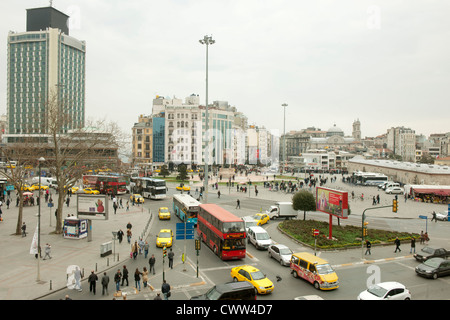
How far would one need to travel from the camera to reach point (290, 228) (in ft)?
100

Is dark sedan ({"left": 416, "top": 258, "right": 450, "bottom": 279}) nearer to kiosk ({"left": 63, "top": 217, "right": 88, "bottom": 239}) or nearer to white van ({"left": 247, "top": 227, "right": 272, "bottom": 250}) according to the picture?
white van ({"left": 247, "top": 227, "right": 272, "bottom": 250})

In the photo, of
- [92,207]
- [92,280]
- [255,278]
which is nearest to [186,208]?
[92,207]

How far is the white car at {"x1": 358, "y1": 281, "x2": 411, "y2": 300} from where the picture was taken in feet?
48.5

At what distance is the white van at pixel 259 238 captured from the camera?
80.8 ft

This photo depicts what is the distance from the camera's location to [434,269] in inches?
748

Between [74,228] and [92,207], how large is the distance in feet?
8.06

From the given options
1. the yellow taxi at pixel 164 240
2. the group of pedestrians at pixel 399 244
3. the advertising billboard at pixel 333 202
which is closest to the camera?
the group of pedestrians at pixel 399 244

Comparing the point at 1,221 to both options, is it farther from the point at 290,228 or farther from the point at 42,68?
the point at 42,68

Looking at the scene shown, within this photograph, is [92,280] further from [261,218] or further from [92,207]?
[261,218]

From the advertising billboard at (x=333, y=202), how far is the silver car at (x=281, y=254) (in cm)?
623

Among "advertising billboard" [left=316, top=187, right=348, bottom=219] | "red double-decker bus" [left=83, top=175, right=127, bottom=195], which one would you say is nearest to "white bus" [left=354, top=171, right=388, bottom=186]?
"red double-decker bus" [left=83, top=175, right=127, bottom=195]

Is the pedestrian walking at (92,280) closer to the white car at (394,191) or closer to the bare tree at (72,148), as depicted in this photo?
the bare tree at (72,148)

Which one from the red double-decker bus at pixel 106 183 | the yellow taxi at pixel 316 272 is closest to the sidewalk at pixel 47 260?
the yellow taxi at pixel 316 272

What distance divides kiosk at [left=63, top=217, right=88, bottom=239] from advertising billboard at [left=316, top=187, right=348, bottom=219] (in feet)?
63.8
